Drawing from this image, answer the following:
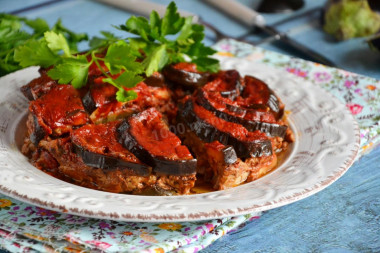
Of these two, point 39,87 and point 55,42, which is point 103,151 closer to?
point 39,87

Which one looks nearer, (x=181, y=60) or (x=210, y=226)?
(x=210, y=226)

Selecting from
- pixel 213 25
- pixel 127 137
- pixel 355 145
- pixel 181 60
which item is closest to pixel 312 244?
pixel 355 145

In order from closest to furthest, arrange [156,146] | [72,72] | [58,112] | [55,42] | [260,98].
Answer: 1. [156,146]
2. [58,112]
3. [72,72]
4. [55,42]
5. [260,98]

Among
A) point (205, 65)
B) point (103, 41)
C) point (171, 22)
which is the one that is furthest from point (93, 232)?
point (103, 41)

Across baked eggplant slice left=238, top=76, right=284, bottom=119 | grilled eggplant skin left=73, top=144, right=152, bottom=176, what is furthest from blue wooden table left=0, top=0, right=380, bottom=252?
baked eggplant slice left=238, top=76, right=284, bottom=119

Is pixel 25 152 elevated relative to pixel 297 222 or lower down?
lower down

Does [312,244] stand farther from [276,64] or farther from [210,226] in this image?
[276,64]
